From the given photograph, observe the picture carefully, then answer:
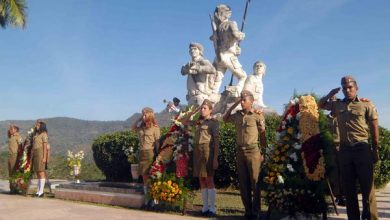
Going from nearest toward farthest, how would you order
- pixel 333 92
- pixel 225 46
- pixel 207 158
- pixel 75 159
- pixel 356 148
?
pixel 356 148 < pixel 333 92 < pixel 207 158 < pixel 75 159 < pixel 225 46

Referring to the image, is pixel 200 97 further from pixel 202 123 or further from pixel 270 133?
pixel 202 123

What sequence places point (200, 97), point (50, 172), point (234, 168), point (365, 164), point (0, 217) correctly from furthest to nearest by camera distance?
point (50, 172) → point (200, 97) → point (234, 168) → point (0, 217) → point (365, 164)

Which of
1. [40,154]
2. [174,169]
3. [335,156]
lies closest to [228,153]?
[174,169]

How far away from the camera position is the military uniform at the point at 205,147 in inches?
268

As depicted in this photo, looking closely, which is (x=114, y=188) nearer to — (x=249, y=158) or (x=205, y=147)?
(x=205, y=147)

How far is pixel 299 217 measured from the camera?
19.5 feet

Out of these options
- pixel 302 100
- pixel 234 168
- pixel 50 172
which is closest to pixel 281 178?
pixel 302 100

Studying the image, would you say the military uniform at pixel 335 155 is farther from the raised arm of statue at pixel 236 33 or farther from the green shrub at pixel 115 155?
the raised arm of statue at pixel 236 33

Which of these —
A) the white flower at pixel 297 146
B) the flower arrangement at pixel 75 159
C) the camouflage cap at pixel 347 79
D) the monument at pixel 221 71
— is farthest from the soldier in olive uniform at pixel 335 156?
the flower arrangement at pixel 75 159

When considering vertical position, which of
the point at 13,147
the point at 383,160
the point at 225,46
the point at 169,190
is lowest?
the point at 169,190

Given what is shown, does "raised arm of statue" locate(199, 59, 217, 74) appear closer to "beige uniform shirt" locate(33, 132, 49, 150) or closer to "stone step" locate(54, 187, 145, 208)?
"beige uniform shirt" locate(33, 132, 49, 150)

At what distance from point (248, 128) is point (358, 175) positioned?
5.45 ft

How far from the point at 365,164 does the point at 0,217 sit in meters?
5.37

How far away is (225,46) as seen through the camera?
1455cm
